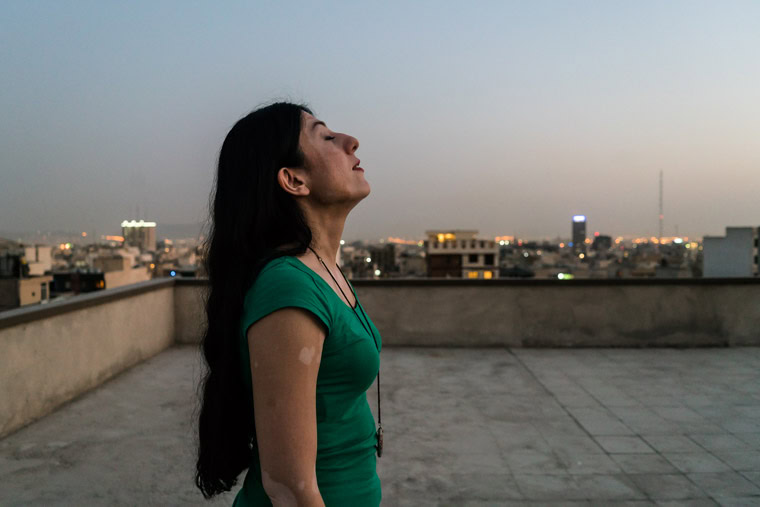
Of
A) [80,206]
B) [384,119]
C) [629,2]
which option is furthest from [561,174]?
[80,206]

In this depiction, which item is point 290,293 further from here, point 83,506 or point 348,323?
point 83,506

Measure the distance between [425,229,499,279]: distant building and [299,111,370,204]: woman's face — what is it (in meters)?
65.1

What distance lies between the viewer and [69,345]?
4602 millimetres

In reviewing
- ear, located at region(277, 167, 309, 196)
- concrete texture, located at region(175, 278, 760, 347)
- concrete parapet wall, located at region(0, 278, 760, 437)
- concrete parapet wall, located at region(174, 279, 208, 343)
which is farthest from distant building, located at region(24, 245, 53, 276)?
ear, located at region(277, 167, 309, 196)

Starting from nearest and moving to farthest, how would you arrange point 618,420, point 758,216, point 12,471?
point 12,471 → point 618,420 → point 758,216

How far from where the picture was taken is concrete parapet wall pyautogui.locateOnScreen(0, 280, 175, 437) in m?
3.86

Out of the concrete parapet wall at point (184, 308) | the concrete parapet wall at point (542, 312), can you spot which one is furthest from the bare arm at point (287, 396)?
the concrete parapet wall at point (184, 308)

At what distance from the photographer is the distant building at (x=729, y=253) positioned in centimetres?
750

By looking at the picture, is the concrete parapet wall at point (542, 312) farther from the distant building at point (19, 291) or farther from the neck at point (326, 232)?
the distant building at point (19, 291)

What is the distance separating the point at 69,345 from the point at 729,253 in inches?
320

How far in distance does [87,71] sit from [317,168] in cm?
2817

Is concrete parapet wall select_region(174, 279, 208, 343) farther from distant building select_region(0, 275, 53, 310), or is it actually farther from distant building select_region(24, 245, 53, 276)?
distant building select_region(24, 245, 53, 276)

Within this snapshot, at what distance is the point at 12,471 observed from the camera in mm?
3238

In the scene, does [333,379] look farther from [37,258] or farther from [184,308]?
[37,258]
